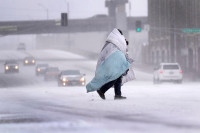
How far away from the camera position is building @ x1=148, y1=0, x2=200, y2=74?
7169 cm

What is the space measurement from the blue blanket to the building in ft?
160

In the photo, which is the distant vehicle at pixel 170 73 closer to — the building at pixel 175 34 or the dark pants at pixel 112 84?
the building at pixel 175 34

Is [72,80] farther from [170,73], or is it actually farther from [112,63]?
[112,63]

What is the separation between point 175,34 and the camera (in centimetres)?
8031

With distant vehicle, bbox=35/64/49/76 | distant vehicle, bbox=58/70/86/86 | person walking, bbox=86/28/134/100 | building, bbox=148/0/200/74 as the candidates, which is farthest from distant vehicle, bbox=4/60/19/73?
person walking, bbox=86/28/134/100

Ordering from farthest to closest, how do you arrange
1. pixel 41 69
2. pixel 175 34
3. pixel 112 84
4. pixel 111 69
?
pixel 175 34 → pixel 41 69 → pixel 112 84 → pixel 111 69

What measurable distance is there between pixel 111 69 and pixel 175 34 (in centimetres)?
6842

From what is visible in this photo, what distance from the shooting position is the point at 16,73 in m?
73.4

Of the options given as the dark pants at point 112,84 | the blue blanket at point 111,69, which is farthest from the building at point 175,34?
the blue blanket at point 111,69

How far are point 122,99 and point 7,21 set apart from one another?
114m

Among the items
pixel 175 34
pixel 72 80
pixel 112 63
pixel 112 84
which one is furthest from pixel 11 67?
pixel 112 63

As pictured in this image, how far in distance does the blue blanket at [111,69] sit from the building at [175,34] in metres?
48.7

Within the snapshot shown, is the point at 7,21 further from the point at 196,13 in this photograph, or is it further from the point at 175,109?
the point at 175,109

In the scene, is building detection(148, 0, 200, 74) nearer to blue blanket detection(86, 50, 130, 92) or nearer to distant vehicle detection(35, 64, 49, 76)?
distant vehicle detection(35, 64, 49, 76)
